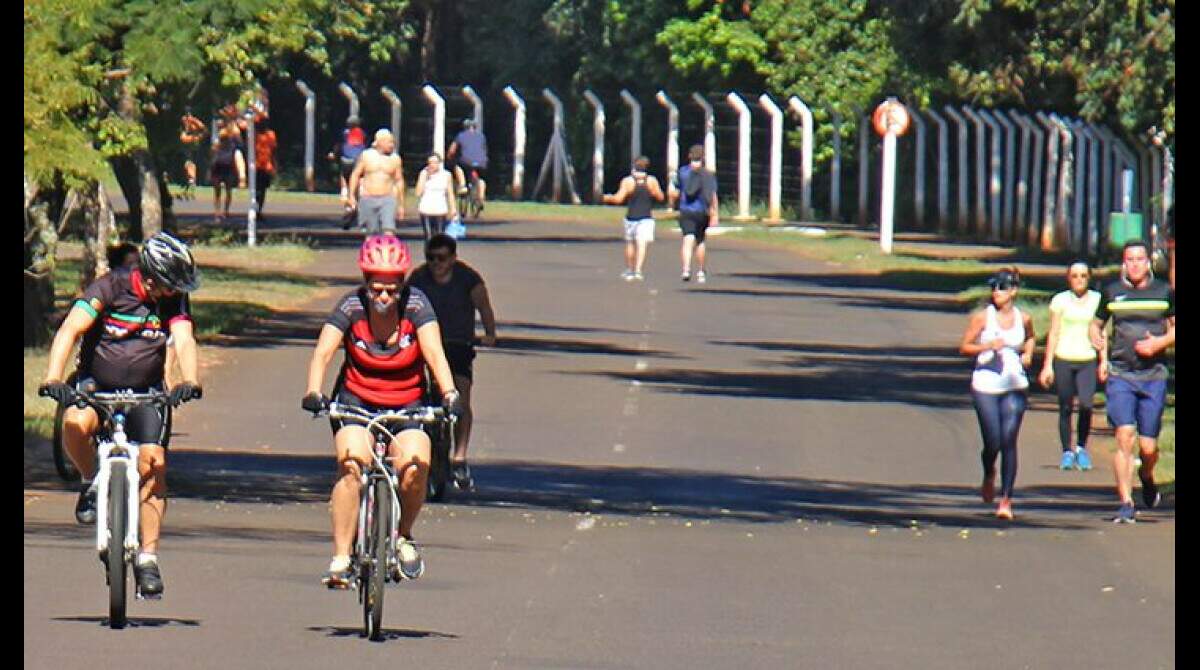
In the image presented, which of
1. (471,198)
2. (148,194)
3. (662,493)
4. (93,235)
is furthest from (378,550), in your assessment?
(471,198)

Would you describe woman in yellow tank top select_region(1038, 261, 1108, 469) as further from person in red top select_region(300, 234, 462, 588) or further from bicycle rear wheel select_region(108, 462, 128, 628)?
bicycle rear wheel select_region(108, 462, 128, 628)

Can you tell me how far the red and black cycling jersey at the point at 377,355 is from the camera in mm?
12062

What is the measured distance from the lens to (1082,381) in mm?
21438

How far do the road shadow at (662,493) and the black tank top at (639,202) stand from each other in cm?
1735

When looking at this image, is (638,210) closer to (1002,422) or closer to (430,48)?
(1002,422)

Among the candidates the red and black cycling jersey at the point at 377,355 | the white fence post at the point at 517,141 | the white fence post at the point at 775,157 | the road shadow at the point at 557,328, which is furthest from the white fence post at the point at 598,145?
the red and black cycling jersey at the point at 377,355

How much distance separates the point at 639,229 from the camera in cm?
3794

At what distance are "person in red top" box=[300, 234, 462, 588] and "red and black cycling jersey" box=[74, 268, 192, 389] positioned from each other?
70cm

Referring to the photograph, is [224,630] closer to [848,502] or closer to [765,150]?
[848,502]

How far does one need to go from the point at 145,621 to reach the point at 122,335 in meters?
1.24

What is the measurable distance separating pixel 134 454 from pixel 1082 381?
36.4 ft

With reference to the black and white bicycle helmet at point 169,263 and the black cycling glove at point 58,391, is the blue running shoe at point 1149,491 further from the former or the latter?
the black cycling glove at point 58,391
